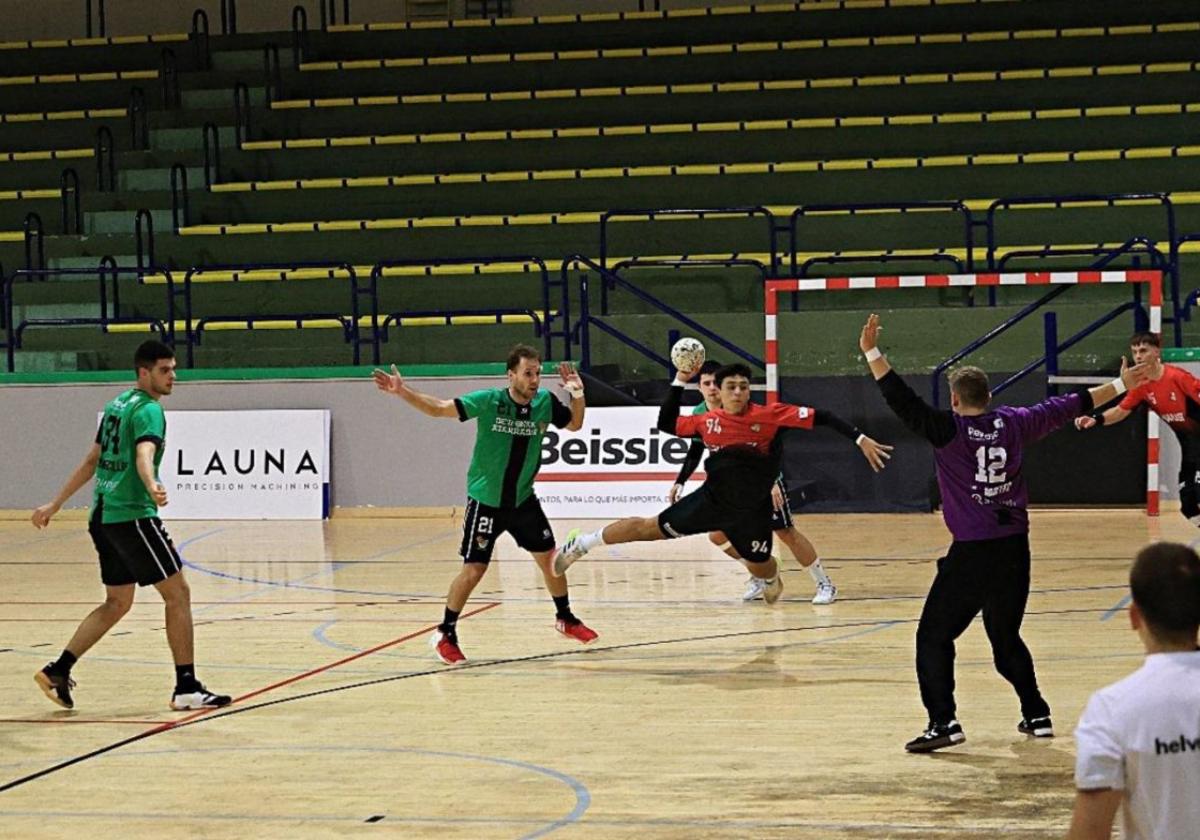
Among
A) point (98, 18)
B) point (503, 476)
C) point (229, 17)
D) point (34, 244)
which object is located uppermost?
point (98, 18)

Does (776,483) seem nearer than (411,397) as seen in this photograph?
No

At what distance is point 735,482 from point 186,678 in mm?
3561

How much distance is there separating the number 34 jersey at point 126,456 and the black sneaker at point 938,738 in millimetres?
3704

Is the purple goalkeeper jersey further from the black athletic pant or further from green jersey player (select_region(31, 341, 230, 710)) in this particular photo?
green jersey player (select_region(31, 341, 230, 710))

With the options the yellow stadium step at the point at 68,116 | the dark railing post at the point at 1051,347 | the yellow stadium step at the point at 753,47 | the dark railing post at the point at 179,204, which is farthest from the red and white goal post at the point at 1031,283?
the yellow stadium step at the point at 68,116

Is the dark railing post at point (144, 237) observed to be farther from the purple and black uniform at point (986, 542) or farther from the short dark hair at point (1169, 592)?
the short dark hair at point (1169, 592)

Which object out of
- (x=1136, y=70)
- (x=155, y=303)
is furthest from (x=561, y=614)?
(x=1136, y=70)

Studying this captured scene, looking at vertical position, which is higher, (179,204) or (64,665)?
(179,204)

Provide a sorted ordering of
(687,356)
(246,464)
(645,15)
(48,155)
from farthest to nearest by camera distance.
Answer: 1. (645,15)
2. (48,155)
3. (246,464)
4. (687,356)

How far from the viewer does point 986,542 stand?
7.21 metres

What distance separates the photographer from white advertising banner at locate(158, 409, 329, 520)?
19.1m

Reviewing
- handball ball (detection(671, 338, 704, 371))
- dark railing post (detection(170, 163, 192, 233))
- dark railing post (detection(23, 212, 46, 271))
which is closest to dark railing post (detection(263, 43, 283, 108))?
dark railing post (detection(170, 163, 192, 233))

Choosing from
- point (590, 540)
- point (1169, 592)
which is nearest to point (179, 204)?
point (590, 540)

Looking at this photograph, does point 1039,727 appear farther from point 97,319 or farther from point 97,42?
point 97,42
